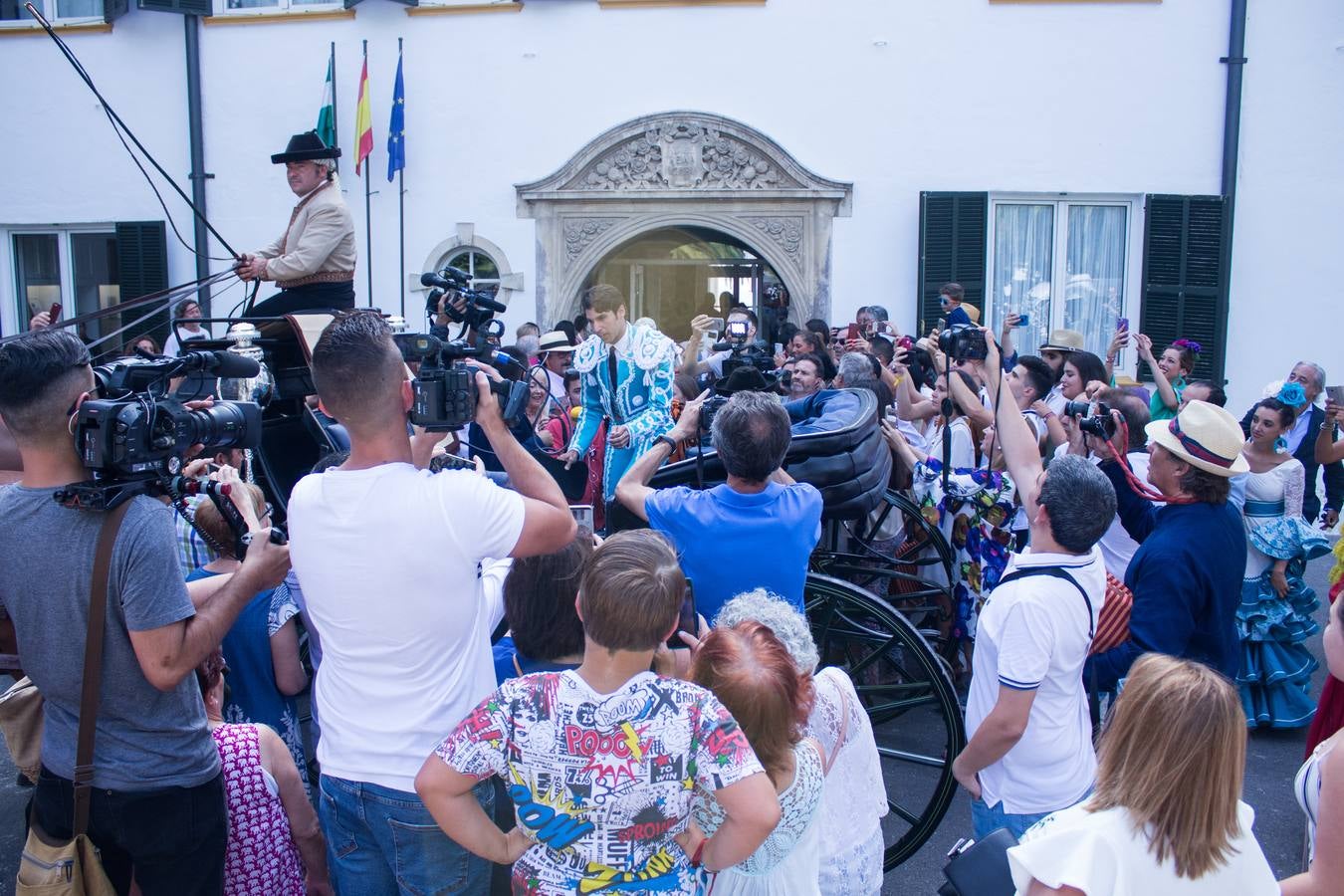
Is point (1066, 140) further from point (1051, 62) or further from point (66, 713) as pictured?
point (66, 713)

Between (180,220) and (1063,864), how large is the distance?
11.6 metres

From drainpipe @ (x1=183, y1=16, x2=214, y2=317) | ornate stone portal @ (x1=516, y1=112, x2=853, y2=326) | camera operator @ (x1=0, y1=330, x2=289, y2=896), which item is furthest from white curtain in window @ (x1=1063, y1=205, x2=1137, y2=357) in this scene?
camera operator @ (x1=0, y1=330, x2=289, y2=896)

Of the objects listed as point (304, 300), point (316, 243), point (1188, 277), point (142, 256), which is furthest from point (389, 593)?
point (142, 256)

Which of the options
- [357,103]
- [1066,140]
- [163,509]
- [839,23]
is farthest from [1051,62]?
[163,509]

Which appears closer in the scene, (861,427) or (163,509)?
(163,509)

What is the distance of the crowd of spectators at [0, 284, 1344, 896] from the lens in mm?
1866

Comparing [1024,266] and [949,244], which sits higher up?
[949,244]

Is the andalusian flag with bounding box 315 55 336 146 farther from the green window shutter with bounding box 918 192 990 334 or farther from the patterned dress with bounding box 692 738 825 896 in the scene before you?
the patterned dress with bounding box 692 738 825 896

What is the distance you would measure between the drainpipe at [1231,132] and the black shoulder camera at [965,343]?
24.0ft

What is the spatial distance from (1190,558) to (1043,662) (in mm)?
823

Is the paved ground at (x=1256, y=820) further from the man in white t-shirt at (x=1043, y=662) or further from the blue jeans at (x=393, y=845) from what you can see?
the blue jeans at (x=393, y=845)

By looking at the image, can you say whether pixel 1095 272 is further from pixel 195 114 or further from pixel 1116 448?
pixel 195 114

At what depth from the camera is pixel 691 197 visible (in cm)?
1038

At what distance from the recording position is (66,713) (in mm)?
2312
